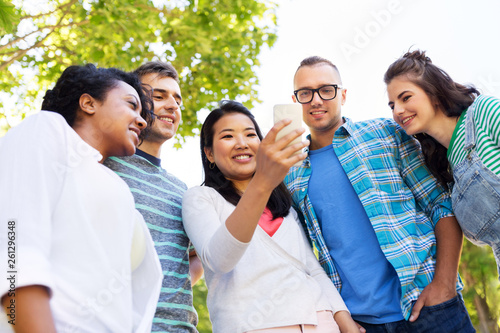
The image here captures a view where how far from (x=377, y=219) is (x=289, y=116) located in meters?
1.13

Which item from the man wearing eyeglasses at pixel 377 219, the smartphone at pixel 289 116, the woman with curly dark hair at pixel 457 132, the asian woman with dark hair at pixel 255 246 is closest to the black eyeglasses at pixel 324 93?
the man wearing eyeglasses at pixel 377 219

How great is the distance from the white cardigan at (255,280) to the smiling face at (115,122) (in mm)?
521

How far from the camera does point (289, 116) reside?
6.10 ft

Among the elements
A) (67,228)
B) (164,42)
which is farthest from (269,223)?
(164,42)

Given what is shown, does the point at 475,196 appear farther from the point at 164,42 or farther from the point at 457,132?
the point at 164,42

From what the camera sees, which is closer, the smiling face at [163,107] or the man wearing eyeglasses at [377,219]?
the man wearing eyeglasses at [377,219]

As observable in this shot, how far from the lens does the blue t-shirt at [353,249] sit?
257 centimetres

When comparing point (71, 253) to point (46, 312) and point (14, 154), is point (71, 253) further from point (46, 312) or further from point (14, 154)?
point (14, 154)

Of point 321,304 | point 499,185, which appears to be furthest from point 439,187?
point 321,304

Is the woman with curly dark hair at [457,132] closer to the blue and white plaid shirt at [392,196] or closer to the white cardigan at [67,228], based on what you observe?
the blue and white plaid shirt at [392,196]

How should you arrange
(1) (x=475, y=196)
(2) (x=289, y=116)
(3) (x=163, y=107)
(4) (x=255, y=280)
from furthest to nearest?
(3) (x=163, y=107) → (1) (x=475, y=196) → (4) (x=255, y=280) → (2) (x=289, y=116)

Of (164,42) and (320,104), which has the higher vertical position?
(164,42)

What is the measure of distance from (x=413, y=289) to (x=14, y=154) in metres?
2.17

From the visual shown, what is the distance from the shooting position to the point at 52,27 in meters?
5.88
